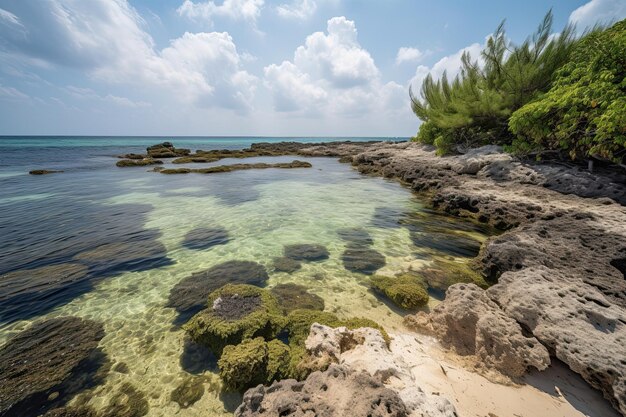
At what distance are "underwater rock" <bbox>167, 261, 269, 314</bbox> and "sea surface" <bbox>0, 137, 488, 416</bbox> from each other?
0.24 m

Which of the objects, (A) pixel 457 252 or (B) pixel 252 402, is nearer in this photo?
(B) pixel 252 402

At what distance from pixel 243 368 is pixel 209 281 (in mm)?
3712

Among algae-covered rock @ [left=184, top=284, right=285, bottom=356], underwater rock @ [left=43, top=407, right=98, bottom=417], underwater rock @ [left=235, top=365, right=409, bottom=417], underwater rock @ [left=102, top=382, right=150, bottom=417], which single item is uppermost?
underwater rock @ [left=235, top=365, right=409, bottom=417]

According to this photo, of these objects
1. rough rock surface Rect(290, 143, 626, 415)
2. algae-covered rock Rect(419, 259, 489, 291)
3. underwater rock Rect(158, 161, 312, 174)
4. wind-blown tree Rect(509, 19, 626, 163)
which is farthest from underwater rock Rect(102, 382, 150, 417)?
underwater rock Rect(158, 161, 312, 174)

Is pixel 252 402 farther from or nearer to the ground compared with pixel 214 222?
farther from the ground

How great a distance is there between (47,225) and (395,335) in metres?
15.4

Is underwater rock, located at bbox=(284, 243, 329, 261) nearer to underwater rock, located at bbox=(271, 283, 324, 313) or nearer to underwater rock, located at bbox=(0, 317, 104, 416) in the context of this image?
underwater rock, located at bbox=(271, 283, 324, 313)

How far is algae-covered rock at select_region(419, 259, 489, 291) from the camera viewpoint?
22.4 feet

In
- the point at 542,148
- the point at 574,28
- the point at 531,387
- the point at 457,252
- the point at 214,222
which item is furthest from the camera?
the point at 574,28

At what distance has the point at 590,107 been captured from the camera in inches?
458

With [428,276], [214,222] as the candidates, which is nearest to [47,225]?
[214,222]

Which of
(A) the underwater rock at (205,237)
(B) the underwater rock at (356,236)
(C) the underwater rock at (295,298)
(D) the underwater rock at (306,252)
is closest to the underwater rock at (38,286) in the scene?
(A) the underwater rock at (205,237)

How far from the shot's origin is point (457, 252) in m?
8.75

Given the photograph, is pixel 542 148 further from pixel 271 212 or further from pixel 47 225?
pixel 47 225
